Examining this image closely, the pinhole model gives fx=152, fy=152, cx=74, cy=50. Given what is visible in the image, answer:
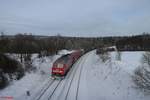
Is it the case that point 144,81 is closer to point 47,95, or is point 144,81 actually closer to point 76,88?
point 76,88

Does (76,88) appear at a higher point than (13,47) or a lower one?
lower

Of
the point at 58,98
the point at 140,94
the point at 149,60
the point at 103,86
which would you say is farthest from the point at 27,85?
the point at 149,60

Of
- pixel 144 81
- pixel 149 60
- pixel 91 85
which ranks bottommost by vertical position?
pixel 91 85

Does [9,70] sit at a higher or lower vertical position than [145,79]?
lower

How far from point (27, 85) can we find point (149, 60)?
41.3 ft

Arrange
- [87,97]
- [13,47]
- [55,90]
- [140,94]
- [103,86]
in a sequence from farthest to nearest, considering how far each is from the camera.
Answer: [13,47], [103,86], [55,90], [87,97], [140,94]

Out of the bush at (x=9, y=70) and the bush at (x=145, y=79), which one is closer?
the bush at (x=145, y=79)

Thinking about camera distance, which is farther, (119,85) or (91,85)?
(91,85)

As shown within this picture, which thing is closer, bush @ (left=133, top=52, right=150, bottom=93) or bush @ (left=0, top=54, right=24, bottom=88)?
bush @ (left=133, top=52, right=150, bottom=93)

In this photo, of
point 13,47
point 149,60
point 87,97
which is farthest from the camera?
point 13,47

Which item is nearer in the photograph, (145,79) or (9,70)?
(145,79)

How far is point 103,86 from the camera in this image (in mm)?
16578

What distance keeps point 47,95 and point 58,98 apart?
4.05 ft

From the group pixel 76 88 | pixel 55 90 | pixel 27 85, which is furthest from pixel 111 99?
pixel 27 85
